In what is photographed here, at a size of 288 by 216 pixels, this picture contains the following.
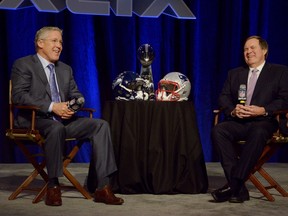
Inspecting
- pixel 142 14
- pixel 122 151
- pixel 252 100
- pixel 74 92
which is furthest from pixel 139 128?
pixel 142 14

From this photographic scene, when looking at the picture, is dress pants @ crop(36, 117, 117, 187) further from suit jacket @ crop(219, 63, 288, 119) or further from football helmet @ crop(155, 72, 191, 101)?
suit jacket @ crop(219, 63, 288, 119)

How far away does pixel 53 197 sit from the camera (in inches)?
147

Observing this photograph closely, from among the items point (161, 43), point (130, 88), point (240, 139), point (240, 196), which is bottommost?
point (240, 196)

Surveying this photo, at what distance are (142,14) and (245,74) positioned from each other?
1.93 metres

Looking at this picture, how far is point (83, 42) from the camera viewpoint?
5.99m

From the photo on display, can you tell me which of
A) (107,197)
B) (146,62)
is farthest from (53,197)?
(146,62)

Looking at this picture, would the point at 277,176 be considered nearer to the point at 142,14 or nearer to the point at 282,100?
the point at 282,100

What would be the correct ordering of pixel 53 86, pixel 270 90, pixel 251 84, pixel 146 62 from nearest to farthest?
pixel 53 86, pixel 270 90, pixel 251 84, pixel 146 62

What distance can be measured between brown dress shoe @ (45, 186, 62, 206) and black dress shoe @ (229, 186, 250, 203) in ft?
3.71

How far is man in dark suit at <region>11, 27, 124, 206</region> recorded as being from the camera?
3758 millimetres

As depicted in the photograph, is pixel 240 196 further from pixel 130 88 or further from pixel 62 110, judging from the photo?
pixel 62 110

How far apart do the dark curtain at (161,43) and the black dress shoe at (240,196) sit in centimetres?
233

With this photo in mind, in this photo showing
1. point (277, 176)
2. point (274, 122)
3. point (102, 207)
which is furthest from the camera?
point (277, 176)

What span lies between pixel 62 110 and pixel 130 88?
0.61 metres
